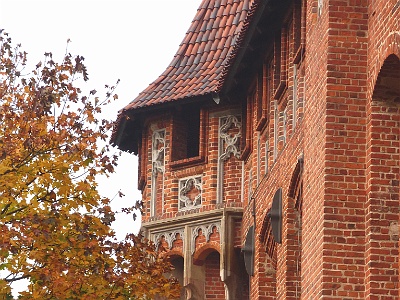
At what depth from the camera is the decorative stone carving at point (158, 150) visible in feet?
88.8

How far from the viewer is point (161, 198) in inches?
1051

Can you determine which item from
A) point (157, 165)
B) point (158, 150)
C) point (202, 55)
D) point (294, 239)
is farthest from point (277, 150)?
point (202, 55)

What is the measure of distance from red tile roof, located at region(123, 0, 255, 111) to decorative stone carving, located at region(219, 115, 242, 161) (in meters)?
0.69

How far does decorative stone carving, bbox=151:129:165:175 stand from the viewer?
1065 inches

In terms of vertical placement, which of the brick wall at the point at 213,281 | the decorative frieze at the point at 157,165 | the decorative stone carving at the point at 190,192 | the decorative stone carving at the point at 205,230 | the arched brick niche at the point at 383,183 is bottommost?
the arched brick niche at the point at 383,183

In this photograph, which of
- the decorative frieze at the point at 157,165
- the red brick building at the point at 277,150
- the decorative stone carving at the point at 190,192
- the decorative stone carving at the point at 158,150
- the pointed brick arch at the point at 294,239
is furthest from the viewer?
the decorative stone carving at the point at 158,150

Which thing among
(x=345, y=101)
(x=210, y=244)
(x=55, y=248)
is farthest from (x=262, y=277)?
(x=345, y=101)

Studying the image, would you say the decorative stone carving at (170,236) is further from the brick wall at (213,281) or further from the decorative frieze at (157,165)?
the brick wall at (213,281)

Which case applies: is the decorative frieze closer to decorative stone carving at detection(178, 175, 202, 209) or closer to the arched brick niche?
decorative stone carving at detection(178, 175, 202, 209)

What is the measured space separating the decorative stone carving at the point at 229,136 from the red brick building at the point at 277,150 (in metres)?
0.02

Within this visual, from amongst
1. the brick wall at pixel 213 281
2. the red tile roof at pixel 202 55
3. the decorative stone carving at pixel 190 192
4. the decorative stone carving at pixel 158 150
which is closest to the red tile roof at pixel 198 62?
the red tile roof at pixel 202 55

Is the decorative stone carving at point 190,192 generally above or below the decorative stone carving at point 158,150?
below

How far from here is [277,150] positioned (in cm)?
2223

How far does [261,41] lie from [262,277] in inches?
144
